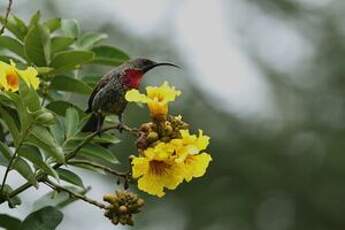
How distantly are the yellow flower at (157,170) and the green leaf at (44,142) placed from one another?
0.17 metres

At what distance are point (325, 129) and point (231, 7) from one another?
8.75ft

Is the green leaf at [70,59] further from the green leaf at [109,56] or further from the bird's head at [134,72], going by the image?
the green leaf at [109,56]

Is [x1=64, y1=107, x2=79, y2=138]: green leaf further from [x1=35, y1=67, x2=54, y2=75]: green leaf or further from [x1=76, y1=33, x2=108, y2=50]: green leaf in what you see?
[x1=76, y1=33, x2=108, y2=50]: green leaf

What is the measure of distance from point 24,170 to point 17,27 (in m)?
0.69

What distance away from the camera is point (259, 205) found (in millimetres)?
10789

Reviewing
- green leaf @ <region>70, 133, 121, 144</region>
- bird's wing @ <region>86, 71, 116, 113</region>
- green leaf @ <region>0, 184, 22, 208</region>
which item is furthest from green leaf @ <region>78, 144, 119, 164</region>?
green leaf @ <region>0, 184, 22, 208</region>

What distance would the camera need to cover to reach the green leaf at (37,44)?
8.27 ft

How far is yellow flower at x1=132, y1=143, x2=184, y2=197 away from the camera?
6.44 feet

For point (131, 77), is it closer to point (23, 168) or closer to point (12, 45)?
point (12, 45)

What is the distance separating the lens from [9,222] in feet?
7.82

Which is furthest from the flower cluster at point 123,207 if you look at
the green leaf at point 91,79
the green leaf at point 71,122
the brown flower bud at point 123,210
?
the green leaf at point 91,79

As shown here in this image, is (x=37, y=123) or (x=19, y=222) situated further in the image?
(x=19, y=222)

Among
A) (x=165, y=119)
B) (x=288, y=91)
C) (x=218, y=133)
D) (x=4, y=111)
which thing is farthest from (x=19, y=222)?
(x=288, y=91)

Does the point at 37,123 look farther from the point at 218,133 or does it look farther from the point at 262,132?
the point at 262,132
